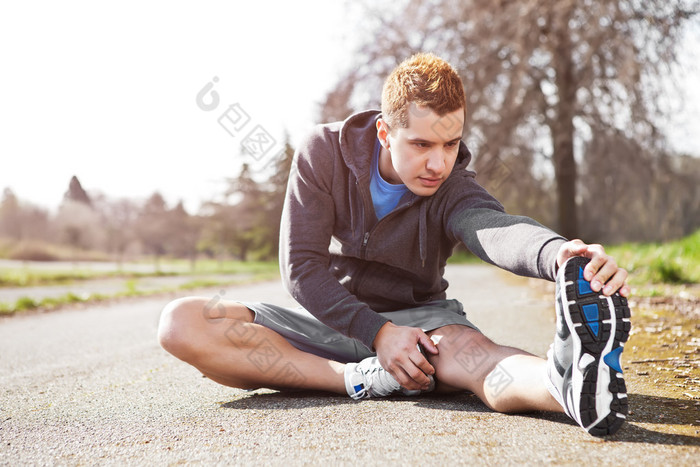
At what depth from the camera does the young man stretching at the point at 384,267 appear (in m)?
1.87

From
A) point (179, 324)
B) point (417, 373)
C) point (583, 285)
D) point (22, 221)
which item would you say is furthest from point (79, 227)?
point (583, 285)

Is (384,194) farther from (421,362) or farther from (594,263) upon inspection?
(594,263)

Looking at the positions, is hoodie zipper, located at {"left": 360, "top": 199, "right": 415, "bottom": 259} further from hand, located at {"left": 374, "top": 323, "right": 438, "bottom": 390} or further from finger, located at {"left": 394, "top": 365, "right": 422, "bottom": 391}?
finger, located at {"left": 394, "top": 365, "right": 422, "bottom": 391}

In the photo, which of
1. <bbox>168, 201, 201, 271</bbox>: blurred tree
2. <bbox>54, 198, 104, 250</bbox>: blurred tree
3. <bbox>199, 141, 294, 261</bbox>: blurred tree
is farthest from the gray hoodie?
<bbox>199, 141, 294, 261</bbox>: blurred tree

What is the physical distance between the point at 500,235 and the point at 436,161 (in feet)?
1.19

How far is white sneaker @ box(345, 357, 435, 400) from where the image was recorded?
1.99 meters

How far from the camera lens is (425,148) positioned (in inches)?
79.5

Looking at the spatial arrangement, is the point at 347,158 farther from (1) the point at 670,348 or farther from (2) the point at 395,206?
(1) the point at 670,348

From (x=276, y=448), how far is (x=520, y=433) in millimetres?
632

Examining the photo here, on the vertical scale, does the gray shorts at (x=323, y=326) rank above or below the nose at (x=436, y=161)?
below

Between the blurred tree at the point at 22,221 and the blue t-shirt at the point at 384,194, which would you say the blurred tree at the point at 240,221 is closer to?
the blurred tree at the point at 22,221

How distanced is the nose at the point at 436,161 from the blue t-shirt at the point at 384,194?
10.2 inches

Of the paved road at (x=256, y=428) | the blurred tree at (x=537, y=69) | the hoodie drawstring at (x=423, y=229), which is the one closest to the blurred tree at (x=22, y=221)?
the blurred tree at (x=537, y=69)

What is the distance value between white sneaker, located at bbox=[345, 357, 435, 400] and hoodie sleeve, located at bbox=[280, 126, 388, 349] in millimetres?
116
